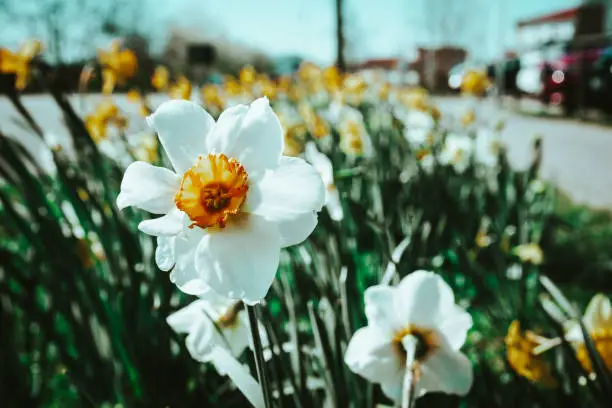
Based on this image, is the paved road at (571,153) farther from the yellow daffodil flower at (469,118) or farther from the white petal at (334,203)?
the white petal at (334,203)

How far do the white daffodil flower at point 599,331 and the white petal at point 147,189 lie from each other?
61 cm

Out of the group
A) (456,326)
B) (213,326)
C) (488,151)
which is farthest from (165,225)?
(488,151)

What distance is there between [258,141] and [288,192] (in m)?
0.06

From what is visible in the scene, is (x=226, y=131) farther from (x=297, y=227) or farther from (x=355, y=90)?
(x=355, y=90)

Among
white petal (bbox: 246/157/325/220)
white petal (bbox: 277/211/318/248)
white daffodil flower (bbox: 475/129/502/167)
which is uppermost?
white petal (bbox: 246/157/325/220)

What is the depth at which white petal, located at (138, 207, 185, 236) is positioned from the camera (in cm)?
56

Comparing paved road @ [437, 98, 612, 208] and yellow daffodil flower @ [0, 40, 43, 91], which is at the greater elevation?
yellow daffodil flower @ [0, 40, 43, 91]

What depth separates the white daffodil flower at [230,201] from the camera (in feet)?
1.79

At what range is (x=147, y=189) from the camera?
58 centimetres

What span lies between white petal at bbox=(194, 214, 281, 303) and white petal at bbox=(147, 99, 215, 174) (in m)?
0.09

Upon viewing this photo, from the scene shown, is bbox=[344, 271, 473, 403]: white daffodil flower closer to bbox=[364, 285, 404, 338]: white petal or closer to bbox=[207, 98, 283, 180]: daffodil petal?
bbox=[364, 285, 404, 338]: white petal

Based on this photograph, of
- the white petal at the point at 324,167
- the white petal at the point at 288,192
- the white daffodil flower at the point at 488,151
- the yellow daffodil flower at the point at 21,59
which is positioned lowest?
the white daffodil flower at the point at 488,151

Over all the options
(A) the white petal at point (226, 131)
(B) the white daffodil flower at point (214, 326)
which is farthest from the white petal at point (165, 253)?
(B) the white daffodil flower at point (214, 326)

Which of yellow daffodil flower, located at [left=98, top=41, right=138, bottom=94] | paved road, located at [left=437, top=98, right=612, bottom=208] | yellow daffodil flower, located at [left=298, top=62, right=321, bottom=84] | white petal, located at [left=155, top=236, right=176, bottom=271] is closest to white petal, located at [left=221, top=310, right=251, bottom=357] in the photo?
white petal, located at [left=155, top=236, right=176, bottom=271]
